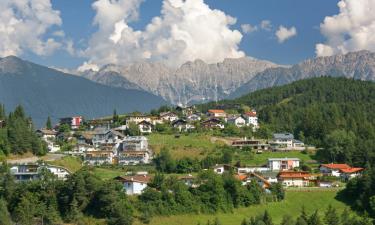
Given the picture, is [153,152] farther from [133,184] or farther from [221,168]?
[133,184]

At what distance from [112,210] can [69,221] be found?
146 inches

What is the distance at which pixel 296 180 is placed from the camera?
6775 centimetres

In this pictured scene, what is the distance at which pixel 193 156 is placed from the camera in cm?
7681

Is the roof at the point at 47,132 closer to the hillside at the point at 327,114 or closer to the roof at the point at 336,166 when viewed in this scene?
the hillside at the point at 327,114

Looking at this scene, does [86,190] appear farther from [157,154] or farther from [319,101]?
[319,101]

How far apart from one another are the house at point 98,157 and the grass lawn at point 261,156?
15775mm

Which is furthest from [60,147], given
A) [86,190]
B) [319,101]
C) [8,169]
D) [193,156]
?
[319,101]

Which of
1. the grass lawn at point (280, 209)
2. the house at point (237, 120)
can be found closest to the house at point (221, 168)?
the grass lawn at point (280, 209)

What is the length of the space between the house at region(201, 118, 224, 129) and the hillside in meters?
7.40

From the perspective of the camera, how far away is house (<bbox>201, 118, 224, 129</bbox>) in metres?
97.5

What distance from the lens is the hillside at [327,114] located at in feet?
255

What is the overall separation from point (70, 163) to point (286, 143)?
31027mm

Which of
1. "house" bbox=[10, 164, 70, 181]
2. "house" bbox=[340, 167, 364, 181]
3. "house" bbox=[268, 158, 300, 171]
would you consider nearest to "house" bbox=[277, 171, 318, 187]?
"house" bbox=[340, 167, 364, 181]

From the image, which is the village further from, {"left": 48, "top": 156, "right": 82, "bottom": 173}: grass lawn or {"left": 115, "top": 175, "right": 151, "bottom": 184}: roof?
{"left": 48, "top": 156, "right": 82, "bottom": 173}: grass lawn
